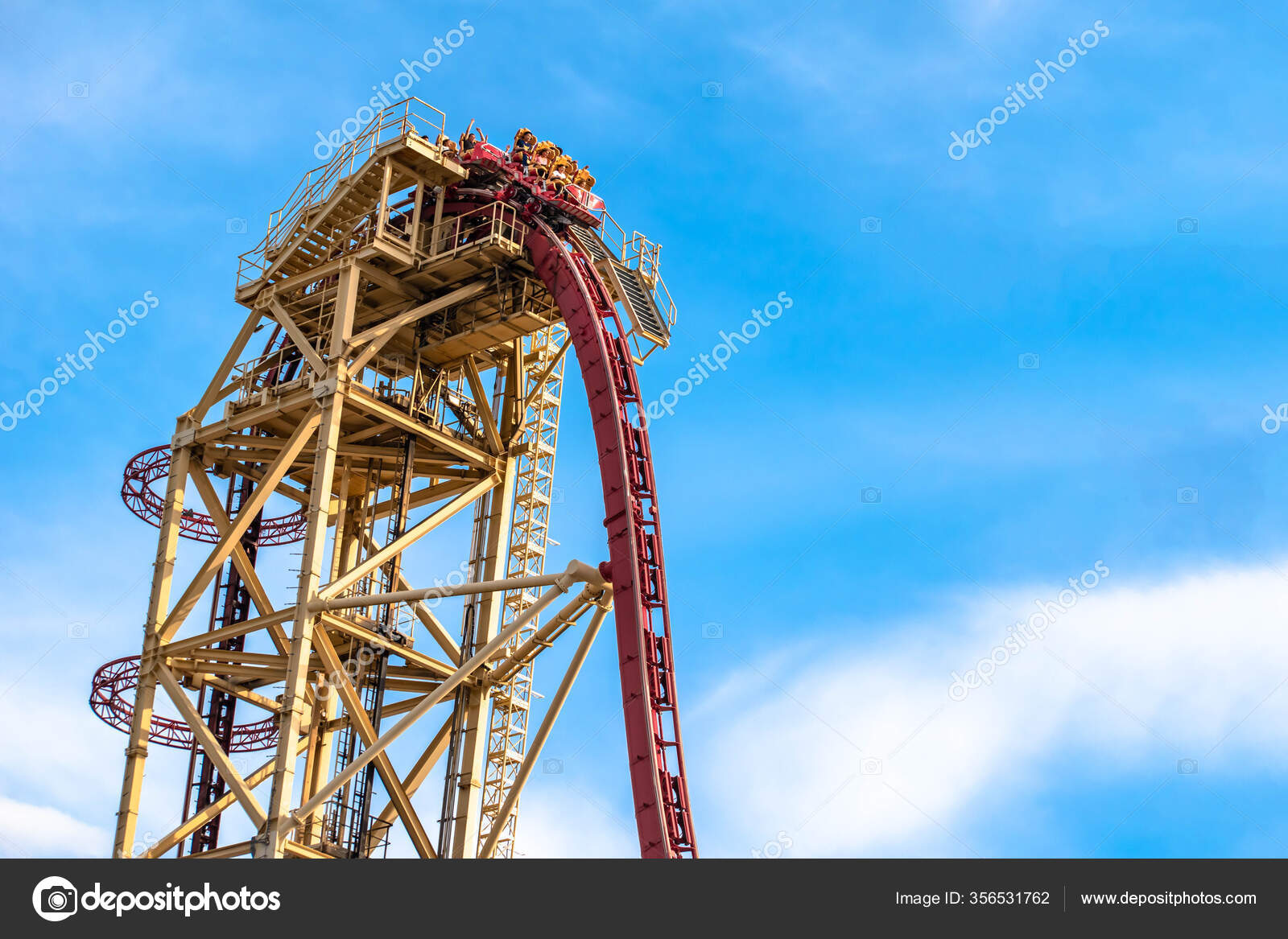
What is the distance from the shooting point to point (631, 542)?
133 feet

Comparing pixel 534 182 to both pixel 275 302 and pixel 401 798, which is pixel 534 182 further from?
pixel 401 798

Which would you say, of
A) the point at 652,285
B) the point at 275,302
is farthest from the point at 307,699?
the point at 652,285

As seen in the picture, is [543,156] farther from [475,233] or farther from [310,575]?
[310,575]

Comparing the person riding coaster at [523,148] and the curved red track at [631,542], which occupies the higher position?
the person riding coaster at [523,148]

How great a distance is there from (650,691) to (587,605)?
3.13m
